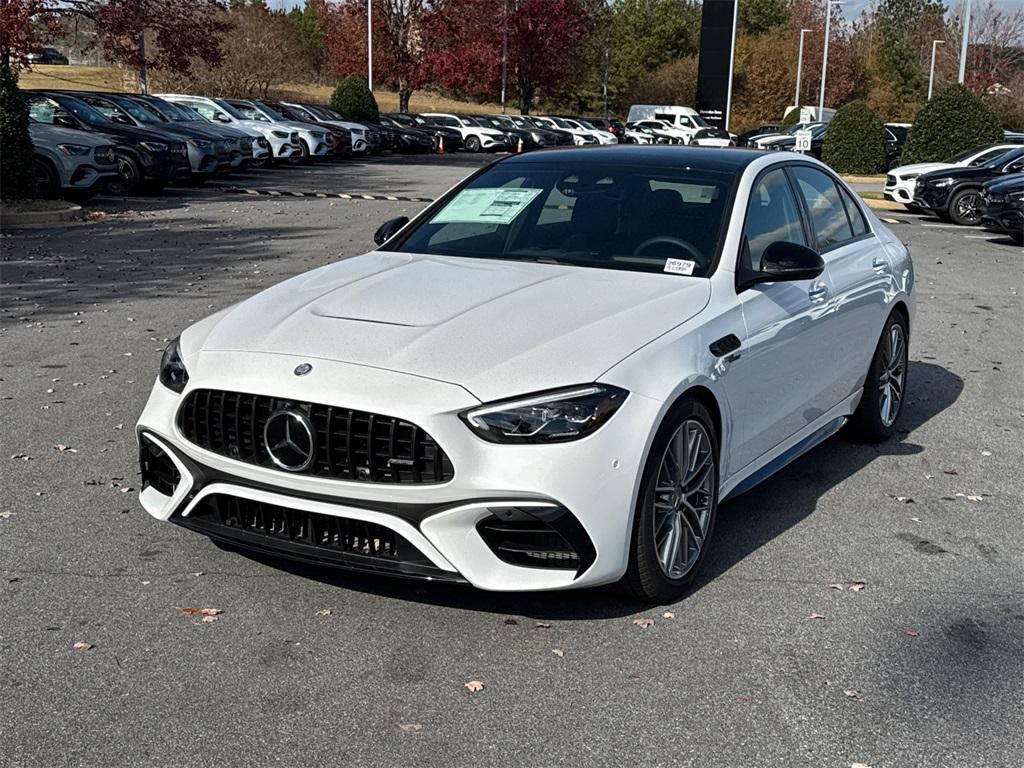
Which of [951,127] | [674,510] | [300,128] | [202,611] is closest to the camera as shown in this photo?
[202,611]

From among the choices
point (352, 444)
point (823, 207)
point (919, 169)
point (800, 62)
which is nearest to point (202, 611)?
point (352, 444)

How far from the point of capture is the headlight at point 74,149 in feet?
65.1

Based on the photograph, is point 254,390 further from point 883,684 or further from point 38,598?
point 883,684

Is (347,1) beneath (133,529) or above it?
above

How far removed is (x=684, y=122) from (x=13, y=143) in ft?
147

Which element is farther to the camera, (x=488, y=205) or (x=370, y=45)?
(x=370, y=45)

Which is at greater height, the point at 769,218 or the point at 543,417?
the point at 769,218

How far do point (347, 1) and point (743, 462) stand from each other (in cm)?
6119

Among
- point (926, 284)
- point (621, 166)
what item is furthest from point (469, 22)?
point (621, 166)

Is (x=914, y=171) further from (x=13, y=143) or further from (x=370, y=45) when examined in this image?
(x=370, y=45)

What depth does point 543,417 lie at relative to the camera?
4223mm

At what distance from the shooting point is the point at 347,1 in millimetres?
62812

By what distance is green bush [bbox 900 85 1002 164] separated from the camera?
30.8 meters

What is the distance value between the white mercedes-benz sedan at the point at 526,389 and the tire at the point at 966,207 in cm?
1835
